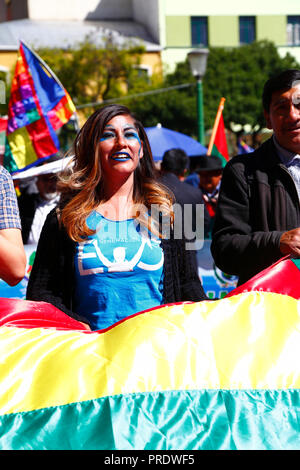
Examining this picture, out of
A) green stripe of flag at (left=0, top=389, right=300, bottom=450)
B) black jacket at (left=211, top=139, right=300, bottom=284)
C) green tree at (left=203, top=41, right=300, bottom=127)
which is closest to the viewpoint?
green stripe of flag at (left=0, top=389, right=300, bottom=450)

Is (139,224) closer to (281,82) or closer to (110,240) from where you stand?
(110,240)

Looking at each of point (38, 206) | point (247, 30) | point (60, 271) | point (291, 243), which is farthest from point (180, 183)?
point (247, 30)

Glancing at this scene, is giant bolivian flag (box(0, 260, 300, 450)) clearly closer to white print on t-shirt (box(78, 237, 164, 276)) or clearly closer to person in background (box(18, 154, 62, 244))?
white print on t-shirt (box(78, 237, 164, 276))

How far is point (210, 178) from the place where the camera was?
7.49 m

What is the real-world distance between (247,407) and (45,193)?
424cm

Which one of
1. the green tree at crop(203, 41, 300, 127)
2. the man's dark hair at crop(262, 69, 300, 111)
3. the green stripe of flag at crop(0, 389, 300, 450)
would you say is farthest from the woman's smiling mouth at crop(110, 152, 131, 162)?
the green tree at crop(203, 41, 300, 127)

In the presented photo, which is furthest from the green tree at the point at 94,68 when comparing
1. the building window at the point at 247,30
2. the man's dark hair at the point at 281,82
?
the man's dark hair at the point at 281,82

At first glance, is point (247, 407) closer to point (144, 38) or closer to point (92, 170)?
point (92, 170)

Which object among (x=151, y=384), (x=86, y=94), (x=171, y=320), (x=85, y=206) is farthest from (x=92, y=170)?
(x=86, y=94)

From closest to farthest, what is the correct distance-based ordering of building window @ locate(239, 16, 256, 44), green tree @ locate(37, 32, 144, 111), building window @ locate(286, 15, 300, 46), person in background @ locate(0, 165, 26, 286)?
person in background @ locate(0, 165, 26, 286)
green tree @ locate(37, 32, 144, 111)
building window @ locate(239, 16, 256, 44)
building window @ locate(286, 15, 300, 46)

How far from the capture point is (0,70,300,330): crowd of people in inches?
112

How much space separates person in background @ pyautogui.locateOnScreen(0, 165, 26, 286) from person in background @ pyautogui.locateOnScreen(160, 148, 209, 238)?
2.97 metres

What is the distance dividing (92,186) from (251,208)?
0.69 m

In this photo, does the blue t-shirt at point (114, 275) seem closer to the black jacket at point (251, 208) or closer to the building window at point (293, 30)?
the black jacket at point (251, 208)
